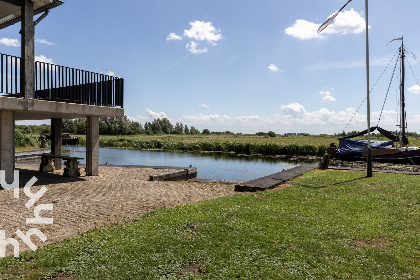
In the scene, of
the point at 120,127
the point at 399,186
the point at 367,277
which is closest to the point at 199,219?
the point at 367,277

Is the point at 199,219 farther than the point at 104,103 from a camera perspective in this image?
No

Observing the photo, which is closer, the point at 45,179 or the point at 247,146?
the point at 45,179

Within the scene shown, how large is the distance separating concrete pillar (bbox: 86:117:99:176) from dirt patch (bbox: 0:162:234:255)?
0.52 metres

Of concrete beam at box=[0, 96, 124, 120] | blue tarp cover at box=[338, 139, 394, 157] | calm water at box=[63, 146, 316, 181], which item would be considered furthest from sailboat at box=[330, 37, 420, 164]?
concrete beam at box=[0, 96, 124, 120]

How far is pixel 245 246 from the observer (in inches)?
186

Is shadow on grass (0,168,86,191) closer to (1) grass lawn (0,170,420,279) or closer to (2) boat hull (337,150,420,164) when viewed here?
(1) grass lawn (0,170,420,279)

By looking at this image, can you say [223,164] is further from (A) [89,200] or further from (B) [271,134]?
(B) [271,134]

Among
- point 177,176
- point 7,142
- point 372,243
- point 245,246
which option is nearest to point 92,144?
point 7,142

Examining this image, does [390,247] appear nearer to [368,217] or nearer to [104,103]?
[368,217]

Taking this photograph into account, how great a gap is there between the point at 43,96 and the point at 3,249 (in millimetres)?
7332

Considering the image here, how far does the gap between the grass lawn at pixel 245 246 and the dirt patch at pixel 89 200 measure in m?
0.73

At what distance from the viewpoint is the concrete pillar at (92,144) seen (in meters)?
12.8

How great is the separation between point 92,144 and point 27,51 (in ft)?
14.2

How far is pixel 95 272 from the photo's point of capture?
3893mm
